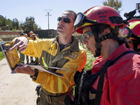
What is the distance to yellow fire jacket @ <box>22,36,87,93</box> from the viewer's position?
73.6 inches

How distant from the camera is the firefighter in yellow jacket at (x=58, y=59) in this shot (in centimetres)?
186

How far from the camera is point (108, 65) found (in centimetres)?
123

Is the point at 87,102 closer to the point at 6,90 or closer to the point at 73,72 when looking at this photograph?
the point at 73,72

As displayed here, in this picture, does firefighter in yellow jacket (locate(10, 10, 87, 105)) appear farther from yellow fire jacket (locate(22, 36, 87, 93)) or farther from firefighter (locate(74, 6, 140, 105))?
firefighter (locate(74, 6, 140, 105))

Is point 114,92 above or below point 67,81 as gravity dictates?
above

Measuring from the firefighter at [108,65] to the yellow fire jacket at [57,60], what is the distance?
1.39ft

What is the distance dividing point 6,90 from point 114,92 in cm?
503

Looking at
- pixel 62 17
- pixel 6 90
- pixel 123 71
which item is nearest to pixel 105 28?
pixel 123 71

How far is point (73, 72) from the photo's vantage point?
80.8 inches

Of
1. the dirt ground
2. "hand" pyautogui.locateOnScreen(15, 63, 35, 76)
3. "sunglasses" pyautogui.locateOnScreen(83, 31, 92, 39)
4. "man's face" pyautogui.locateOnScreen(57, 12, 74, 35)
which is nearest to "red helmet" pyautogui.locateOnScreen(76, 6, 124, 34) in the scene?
"sunglasses" pyautogui.locateOnScreen(83, 31, 92, 39)

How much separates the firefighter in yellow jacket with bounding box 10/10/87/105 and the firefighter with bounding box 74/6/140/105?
48 centimetres

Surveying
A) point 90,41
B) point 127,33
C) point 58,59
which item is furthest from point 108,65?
point 127,33

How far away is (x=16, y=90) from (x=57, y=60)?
11.7 feet

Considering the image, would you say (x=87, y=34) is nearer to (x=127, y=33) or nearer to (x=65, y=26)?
(x=65, y=26)
